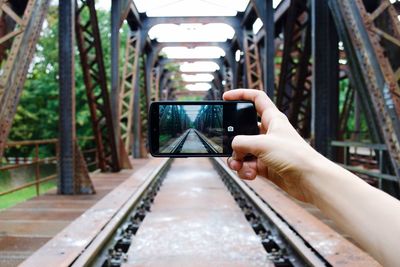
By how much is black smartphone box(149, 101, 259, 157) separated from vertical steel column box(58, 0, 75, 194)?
274 inches

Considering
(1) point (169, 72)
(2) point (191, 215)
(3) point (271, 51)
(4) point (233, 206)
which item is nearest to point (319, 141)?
(4) point (233, 206)

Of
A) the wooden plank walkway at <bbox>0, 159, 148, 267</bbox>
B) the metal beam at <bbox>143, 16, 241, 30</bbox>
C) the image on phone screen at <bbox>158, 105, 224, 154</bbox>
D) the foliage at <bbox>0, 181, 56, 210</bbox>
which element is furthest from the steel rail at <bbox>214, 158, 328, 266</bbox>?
the foliage at <bbox>0, 181, 56, 210</bbox>

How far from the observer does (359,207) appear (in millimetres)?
1111

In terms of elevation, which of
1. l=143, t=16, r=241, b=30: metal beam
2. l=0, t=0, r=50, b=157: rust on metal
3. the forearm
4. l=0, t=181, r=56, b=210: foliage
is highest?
l=143, t=16, r=241, b=30: metal beam

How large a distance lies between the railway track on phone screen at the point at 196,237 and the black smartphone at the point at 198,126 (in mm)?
2398

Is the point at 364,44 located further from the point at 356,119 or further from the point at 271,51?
the point at 356,119

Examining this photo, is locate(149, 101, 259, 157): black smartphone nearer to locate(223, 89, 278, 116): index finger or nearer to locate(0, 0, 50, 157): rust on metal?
locate(223, 89, 278, 116): index finger

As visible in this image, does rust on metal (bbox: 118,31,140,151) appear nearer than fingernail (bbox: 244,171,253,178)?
No

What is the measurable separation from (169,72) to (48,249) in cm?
3721

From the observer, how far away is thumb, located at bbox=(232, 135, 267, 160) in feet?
4.51

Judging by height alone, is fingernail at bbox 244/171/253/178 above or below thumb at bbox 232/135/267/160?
below

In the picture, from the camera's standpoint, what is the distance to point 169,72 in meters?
40.9

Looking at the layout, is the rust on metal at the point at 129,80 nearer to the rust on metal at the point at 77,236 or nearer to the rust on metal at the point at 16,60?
Result: the rust on metal at the point at 77,236

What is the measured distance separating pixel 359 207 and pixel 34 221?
549cm
